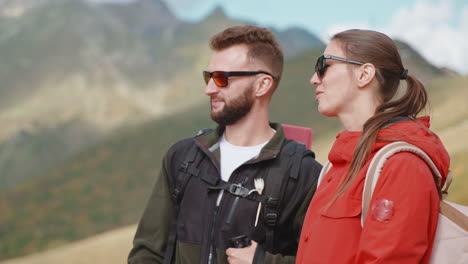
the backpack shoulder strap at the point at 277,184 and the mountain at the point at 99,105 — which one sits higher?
the backpack shoulder strap at the point at 277,184

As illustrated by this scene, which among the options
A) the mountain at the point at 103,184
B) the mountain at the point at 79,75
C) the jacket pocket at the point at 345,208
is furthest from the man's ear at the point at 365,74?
the mountain at the point at 79,75

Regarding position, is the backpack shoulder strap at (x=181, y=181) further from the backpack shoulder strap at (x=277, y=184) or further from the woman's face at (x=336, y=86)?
the woman's face at (x=336, y=86)

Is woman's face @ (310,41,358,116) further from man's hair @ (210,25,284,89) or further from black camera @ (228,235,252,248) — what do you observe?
man's hair @ (210,25,284,89)

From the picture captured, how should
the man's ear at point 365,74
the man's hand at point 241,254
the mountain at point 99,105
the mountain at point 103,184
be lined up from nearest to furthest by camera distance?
the man's ear at point 365,74 → the man's hand at point 241,254 → the mountain at point 103,184 → the mountain at point 99,105

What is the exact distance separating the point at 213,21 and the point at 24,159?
38.4 m

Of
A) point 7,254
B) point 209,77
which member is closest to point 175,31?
point 7,254

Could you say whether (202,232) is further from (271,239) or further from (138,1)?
(138,1)

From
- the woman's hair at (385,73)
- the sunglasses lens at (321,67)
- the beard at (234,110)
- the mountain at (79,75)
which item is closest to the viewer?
the woman's hair at (385,73)

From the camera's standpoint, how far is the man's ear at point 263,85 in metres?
4.96

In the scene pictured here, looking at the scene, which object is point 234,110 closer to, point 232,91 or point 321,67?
point 232,91

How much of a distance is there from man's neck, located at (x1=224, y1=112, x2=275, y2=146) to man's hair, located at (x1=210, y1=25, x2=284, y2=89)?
380 millimetres

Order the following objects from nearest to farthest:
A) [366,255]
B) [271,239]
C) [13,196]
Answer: [366,255] < [271,239] < [13,196]

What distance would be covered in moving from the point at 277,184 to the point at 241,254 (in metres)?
0.58

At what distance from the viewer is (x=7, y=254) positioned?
26984 mm
